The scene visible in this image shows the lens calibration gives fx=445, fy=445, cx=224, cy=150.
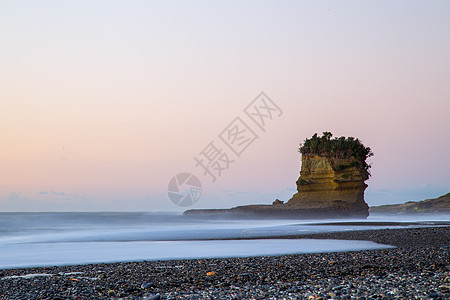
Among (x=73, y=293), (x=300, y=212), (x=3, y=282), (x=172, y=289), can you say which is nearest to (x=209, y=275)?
(x=172, y=289)

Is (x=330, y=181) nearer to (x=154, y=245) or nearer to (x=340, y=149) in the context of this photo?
(x=340, y=149)

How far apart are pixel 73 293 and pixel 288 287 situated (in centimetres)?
403

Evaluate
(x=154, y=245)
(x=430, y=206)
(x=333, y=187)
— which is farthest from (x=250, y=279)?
(x=430, y=206)

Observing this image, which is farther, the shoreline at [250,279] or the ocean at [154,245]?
the ocean at [154,245]

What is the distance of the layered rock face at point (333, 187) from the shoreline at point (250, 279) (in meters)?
47.3

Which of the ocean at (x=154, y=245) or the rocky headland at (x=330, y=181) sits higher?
the rocky headland at (x=330, y=181)

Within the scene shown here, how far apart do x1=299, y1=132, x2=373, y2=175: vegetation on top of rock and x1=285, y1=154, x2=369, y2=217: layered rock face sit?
64 centimetres

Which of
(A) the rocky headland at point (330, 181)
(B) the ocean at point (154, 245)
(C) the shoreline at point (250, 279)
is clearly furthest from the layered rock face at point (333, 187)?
(C) the shoreline at point (250, 279)

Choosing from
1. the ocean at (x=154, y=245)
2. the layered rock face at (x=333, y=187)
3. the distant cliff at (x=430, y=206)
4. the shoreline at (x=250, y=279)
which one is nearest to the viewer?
the shoreline at (x=250, y=279)

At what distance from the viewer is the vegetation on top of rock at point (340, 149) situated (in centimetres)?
6225

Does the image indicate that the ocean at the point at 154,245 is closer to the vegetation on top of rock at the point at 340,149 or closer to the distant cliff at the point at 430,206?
the vegetation on top of rock at the point at 340,149

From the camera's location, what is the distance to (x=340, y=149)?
62.7 m

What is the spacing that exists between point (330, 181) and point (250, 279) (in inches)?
2148

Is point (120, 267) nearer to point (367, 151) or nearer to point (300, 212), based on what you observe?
point (300, 212)
